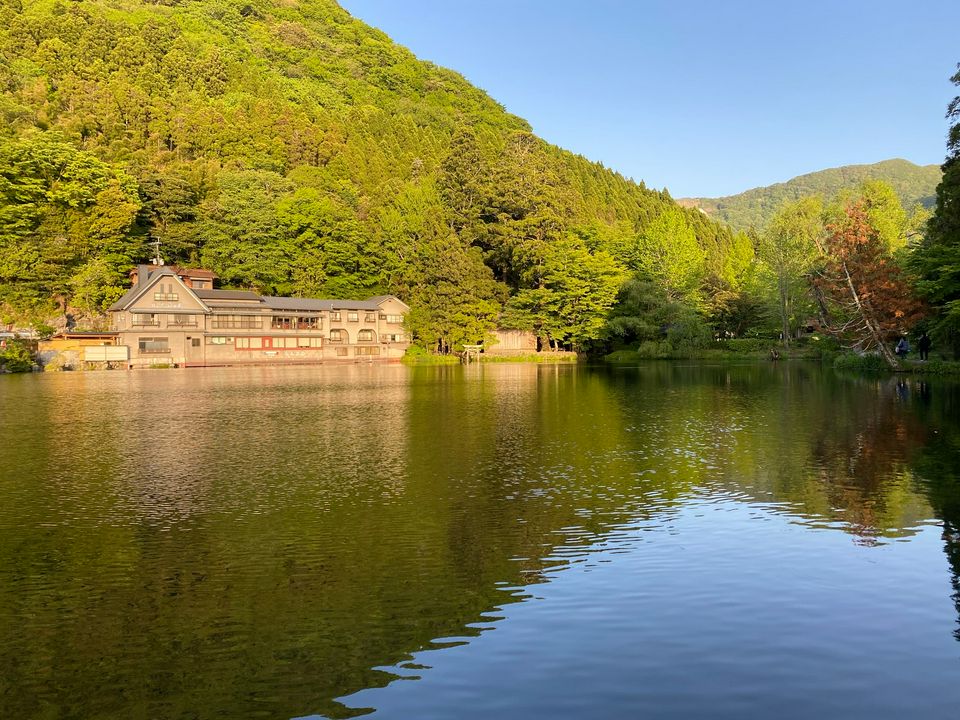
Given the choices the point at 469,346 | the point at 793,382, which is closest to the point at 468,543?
the point at 793,382

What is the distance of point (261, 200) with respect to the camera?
78.2m

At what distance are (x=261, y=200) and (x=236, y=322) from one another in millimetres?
17079

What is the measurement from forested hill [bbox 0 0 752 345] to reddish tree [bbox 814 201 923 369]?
100ft

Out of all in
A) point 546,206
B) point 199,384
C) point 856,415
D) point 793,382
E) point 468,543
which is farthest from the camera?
point 546,206

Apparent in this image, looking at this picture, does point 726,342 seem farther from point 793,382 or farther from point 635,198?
point 635,198

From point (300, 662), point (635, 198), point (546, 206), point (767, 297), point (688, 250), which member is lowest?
point (300, 662)

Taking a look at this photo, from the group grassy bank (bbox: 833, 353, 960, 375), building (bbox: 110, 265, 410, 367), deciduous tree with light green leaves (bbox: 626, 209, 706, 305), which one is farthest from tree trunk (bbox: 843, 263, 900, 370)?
building (bbox: 110, 265, 410, 367)

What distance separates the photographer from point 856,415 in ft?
77.6

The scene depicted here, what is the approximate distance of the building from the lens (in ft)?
212

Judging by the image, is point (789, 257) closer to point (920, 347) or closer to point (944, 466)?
point (920, 347)

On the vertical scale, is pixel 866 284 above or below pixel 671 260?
below

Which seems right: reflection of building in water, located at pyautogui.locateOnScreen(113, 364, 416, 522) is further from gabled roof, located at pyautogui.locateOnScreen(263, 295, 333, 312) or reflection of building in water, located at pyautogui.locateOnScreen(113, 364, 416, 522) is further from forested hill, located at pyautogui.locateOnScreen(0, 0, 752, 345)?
forested hill, located at pyautogui.locateOnScreen(0, 0, 752, 345)

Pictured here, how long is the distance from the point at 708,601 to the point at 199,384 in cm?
3998

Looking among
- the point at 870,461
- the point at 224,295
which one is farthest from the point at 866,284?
the point at 224,295
